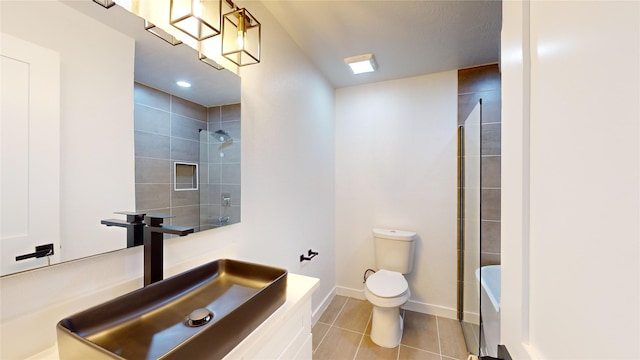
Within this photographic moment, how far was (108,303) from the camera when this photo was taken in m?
0.71

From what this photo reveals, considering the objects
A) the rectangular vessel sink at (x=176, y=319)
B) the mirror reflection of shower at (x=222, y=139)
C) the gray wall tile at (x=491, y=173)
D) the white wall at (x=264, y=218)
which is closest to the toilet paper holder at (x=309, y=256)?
the white wall at (x=264, y=218)

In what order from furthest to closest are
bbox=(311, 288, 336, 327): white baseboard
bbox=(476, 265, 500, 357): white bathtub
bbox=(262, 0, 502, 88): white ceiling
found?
bbox=(311, 288, 336, 327): white baseboard < bbox=(262, 0, 502, 88): white ceiling < bbox=(476, 265, 500, 357): white bathtub

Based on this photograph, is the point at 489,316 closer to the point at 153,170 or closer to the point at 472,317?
the point at 472,317

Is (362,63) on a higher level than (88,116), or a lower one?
higher

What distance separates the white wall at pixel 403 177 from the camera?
Answer: 2430 mm

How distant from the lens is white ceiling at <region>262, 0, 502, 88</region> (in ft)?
5.06

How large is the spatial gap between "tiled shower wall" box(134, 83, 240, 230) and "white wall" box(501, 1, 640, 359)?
1142 mm

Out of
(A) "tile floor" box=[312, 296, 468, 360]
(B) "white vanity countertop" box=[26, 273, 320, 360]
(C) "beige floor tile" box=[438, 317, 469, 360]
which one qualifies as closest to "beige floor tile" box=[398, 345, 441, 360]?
(A) "tile floor" box=[312, 296, 468, 360]

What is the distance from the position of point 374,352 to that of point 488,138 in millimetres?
2062

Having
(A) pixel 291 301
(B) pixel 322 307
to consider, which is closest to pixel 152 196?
(A) pixel 291 301

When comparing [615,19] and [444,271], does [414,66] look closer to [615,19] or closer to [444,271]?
[444,271]

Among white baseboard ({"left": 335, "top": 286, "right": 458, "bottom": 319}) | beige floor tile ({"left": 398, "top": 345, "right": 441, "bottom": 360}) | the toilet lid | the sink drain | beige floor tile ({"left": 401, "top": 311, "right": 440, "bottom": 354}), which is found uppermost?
the sink drain

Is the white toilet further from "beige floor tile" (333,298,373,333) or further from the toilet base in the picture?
"beige floor tile" (333,298,373,333)

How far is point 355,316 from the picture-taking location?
242cm
